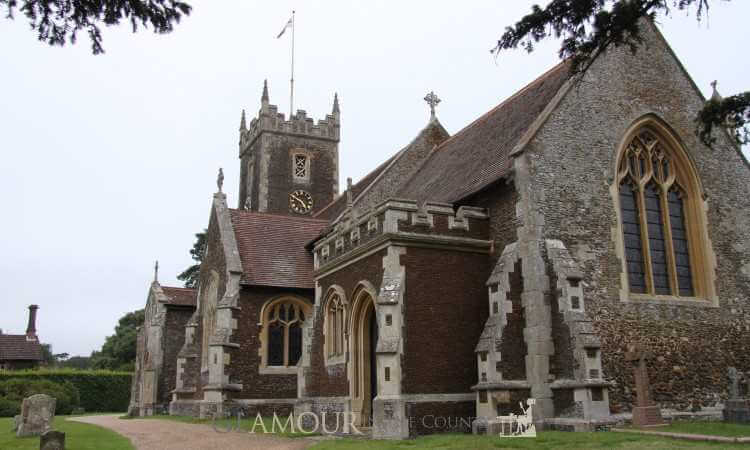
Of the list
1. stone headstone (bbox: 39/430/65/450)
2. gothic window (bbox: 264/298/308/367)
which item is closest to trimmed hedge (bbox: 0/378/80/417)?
gothic window (bbox: 264/298/308/367)

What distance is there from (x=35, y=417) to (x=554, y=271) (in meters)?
12.7

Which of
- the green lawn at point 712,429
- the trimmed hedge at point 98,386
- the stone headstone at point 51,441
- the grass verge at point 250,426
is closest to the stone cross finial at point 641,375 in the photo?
the green lawn at point 712,429

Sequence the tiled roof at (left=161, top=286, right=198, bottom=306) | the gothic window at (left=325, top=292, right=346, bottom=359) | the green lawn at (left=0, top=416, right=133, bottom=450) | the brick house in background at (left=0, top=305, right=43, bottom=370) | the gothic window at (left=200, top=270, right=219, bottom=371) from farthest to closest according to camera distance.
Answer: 1. the brick house in background at (left=0, top=305, right=43, bottom=370)
2. the tiled roof at (left=161, top=286, right=198, bottom=306)
3. the gothic window at (left=200, top=270, right=219, bottom=371)
4. the gothic window at (left=325, top=292, right=346, bottom=359)
5. the green lawn at (left=0, top=416, right=133, bottom=450)

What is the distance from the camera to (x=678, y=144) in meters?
17.7

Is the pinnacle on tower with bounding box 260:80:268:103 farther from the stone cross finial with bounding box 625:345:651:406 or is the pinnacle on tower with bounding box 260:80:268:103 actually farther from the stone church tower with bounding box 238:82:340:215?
the stone cross finial with bounding box 625:345:651:406

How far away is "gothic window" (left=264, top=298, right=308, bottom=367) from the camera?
23.4m

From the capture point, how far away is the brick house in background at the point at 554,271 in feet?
48.1

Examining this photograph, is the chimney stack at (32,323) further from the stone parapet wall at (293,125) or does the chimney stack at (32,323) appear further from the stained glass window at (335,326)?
the stained glass window at (335,326)

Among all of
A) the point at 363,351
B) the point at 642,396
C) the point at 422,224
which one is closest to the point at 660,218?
the point at 642,396

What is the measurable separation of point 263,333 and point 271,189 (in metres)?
17.8

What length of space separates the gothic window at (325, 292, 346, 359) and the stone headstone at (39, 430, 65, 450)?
26.0 feet

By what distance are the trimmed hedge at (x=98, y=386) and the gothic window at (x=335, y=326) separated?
73.0 ft

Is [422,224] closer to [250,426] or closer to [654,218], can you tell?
[654,218]

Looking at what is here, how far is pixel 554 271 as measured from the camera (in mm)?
14789
